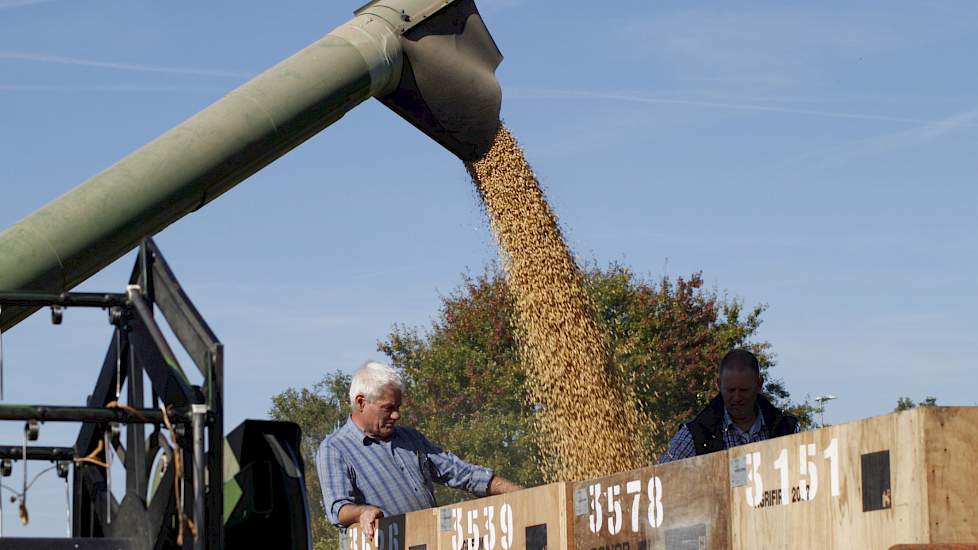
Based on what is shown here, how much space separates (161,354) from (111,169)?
5.92 meters

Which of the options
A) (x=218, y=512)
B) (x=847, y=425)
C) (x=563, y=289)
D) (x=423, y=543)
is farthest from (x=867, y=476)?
(x=563, y=289)

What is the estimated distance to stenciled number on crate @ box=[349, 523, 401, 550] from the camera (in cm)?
673

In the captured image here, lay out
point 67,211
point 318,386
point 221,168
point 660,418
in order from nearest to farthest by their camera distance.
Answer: point 67,211, point 221,168, point 660,418, point 318,386

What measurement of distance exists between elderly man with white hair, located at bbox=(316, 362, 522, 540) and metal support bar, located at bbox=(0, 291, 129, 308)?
2.33 metres

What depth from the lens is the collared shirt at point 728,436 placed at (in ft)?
22.7

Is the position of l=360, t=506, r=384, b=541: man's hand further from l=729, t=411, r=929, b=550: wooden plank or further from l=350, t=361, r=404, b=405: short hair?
l=729, t=411, r=929, b=550: wooden plank

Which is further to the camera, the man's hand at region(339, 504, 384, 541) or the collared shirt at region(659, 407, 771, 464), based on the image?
the collared shirt at region(659, 407, 771, 464)

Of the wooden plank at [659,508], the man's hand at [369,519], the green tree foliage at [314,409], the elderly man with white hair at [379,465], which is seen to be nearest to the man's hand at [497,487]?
the elderly man with white hair at [379,465]

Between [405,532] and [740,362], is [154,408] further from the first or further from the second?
[740,362]

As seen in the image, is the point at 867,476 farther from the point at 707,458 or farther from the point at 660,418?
the point at 660,418

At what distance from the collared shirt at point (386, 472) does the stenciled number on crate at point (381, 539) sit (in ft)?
0.35

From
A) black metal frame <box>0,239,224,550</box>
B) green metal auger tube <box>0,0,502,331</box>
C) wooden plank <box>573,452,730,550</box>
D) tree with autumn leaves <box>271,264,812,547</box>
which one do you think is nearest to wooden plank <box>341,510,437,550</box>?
wooden plank <box>573,452,730,550</box>

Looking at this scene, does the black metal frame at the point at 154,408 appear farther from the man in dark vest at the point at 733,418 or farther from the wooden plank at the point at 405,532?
the man in dark vest at the point at 733,418

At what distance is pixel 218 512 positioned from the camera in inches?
158
